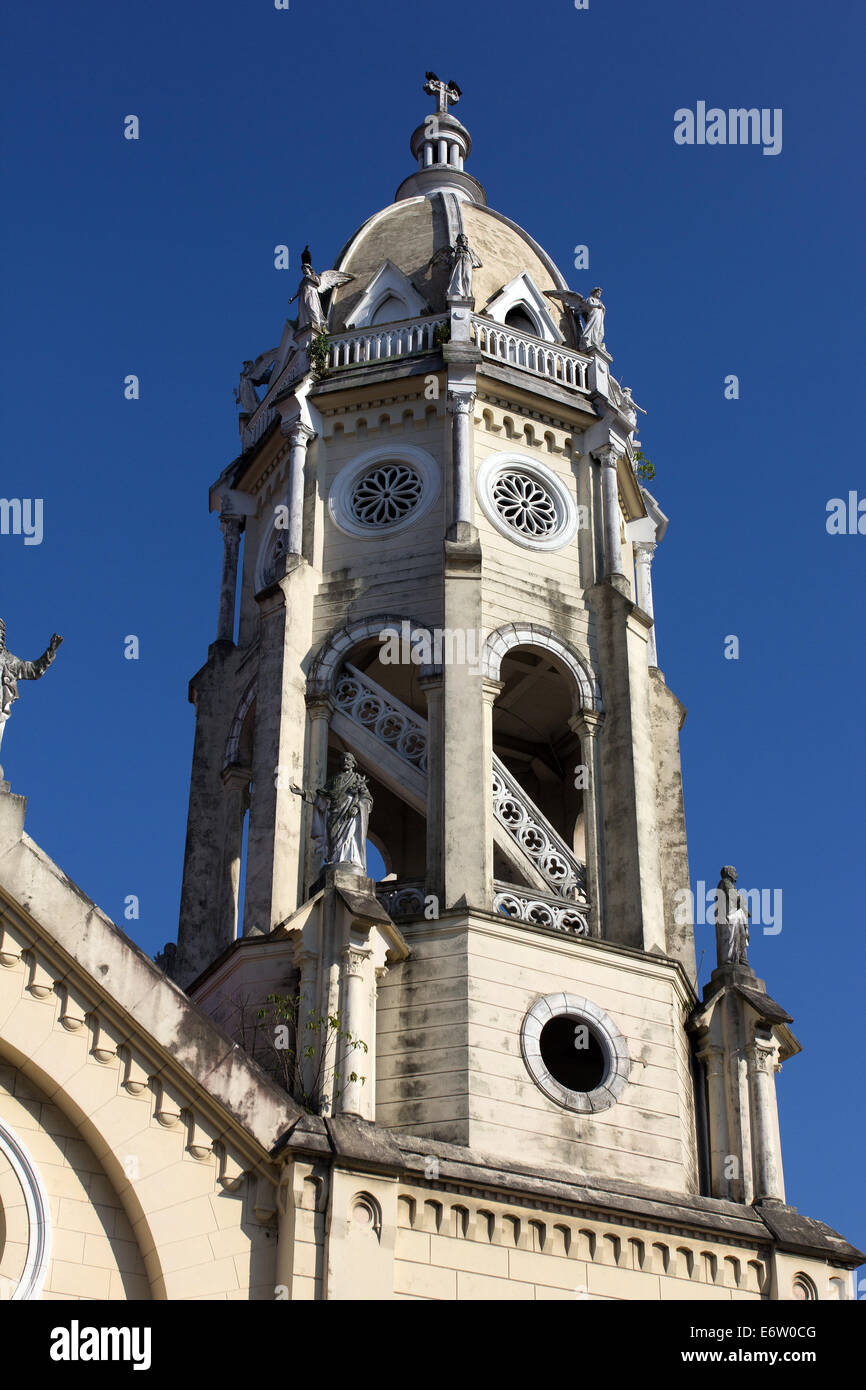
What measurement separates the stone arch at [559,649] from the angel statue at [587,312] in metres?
5.54

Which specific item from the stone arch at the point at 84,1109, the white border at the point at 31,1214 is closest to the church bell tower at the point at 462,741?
the stone arch at the point at 84,1109

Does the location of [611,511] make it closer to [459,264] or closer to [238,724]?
[459,264]

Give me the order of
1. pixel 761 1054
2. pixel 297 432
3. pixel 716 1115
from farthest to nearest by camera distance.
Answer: pixel 297 432 < pixel 761 1054 < pixel 716 1115

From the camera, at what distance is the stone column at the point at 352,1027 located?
74.9 ft

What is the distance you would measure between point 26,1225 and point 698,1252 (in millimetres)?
7710

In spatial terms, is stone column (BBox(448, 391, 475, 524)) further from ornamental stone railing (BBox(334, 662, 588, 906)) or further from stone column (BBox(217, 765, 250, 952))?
stone column (BBox(217, 765, 250, 952))

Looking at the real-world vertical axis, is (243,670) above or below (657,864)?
above

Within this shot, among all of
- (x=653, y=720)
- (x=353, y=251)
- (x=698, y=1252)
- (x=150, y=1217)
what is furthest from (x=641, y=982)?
(x=353, y=251)

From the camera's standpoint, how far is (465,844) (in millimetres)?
26875

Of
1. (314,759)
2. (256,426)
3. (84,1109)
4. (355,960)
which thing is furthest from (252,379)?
(84,1109)

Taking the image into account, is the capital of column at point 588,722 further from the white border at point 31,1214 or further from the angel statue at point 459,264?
the white border at point 31,1214

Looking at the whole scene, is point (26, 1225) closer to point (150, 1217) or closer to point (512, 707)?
point (150, 1217)

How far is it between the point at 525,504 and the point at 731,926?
6.85m

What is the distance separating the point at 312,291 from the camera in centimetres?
3269
